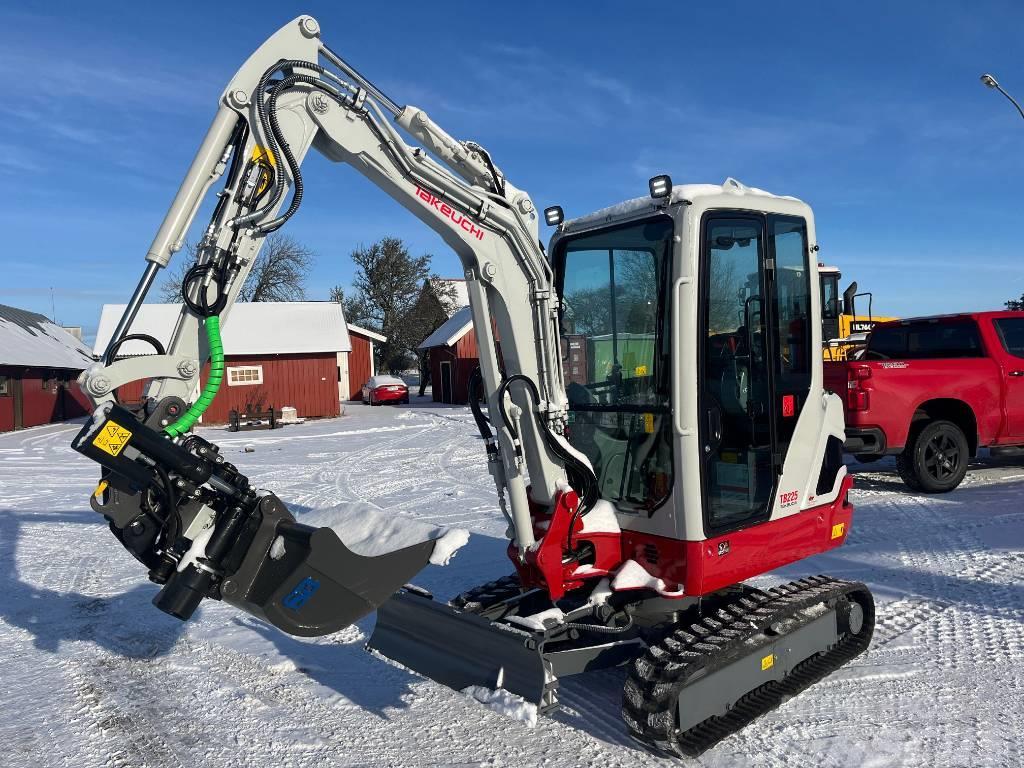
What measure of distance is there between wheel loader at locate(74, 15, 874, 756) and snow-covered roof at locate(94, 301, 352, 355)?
24326mm

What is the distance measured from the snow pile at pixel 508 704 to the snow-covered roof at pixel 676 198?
258 centimetres

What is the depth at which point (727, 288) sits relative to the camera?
14.6ft

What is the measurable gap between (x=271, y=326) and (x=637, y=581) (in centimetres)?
2685

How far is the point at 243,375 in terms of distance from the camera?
27625mm

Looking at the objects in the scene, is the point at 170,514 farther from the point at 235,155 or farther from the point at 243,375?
the point at 243,375

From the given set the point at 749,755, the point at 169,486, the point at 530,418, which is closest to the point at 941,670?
the point at 749,755

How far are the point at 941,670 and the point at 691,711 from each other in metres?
1.88

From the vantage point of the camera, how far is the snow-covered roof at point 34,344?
1054 inches

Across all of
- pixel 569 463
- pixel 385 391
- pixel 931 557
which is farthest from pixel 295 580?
pixel 385 391

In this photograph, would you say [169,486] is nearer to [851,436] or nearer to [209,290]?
[209,290]

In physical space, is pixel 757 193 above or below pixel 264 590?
above

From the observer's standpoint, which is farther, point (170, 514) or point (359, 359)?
point (359, 359)

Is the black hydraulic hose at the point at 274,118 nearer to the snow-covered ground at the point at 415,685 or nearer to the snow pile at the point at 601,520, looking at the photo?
the snow pile at the point at 601,520

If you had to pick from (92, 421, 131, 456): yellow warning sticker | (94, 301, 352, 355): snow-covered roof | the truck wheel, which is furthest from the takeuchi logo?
(94, 301, 352, 355): snow-covered roof
